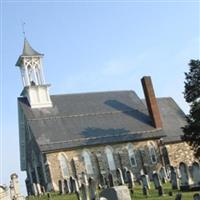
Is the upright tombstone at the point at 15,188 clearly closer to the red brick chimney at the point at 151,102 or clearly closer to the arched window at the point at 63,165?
the arched window at the point at 63,165

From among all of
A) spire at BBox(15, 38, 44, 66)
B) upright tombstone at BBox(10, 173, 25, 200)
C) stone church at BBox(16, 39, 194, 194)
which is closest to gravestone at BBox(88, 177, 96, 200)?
upright tombstone at BBox(10, 173, 25, 200)

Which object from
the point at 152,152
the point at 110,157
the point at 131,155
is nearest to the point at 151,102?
the point at 152,152

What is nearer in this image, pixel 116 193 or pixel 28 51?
pixel 116 193

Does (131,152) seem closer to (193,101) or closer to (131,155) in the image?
(131,155)

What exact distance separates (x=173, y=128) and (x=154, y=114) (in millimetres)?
2568

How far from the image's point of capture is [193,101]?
110 ft

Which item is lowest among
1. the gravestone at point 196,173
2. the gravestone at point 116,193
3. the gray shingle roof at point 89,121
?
the gravestone at point 116,193

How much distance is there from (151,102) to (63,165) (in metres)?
11.2

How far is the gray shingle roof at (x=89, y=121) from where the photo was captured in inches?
1667

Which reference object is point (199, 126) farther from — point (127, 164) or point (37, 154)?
point (37, 154)

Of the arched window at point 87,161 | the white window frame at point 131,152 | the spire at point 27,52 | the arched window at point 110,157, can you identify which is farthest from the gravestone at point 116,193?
the spire at point 27,52

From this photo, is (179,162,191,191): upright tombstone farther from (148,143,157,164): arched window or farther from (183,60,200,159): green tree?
(148,143,157,164): arched window

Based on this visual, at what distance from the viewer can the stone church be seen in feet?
137

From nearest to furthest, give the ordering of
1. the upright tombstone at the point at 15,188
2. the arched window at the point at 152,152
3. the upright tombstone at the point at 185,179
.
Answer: the upright tombstone at the point at 185,179
the upright tombstone at the point at 15,188
the arched window at the point at 152,152
